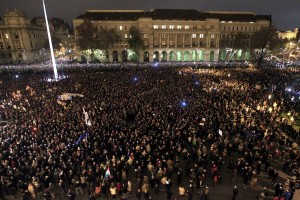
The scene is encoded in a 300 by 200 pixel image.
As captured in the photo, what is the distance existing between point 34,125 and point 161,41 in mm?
57003

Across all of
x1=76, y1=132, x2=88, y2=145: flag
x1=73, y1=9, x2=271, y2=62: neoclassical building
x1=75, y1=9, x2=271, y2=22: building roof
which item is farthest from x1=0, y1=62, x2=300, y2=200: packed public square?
x1=75, y1=9, x2=271, y2=22: building roof

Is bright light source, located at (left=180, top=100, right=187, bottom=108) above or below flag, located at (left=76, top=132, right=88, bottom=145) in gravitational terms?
below

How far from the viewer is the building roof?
67.7 m

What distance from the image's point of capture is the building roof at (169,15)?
6769cm

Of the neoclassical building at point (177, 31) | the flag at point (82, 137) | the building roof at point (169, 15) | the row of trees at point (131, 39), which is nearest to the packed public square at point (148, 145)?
the flag at point (82, 137)

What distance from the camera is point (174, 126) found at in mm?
16016

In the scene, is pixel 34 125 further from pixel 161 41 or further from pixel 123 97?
pixel 161 41

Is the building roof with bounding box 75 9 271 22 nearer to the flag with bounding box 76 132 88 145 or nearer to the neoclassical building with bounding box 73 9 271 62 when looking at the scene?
the neoclassical building with bounding box 73 9 271 62

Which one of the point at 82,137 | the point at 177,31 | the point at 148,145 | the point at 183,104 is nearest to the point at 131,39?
the point at 177,31

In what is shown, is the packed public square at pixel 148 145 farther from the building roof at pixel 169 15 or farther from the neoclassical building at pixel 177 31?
the building roof at pixel 169 15

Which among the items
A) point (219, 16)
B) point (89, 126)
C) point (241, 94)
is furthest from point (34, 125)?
point (219, 16)

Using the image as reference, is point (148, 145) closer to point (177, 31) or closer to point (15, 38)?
point (177, 31)

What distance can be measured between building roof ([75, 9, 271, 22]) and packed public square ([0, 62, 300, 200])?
4844 cm

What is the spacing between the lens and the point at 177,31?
6812 centimetres
